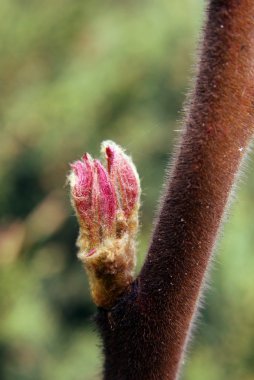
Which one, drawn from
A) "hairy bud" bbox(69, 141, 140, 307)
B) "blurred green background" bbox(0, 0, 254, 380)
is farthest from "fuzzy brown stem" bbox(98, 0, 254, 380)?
"blurred green background" bbox(0, 0, 254, 380)

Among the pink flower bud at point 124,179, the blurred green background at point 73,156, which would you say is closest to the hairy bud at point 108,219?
the pink flower bud at point 124,179

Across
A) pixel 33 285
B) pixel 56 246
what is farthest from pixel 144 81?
pixel 33 285

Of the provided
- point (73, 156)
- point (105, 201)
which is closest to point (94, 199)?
point (105, 201)

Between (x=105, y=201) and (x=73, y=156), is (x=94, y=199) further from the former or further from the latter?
(x=73, y=156)

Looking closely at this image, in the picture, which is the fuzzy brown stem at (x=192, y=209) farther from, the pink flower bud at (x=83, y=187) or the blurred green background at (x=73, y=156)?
the blurred green background at (x=73, y=156)

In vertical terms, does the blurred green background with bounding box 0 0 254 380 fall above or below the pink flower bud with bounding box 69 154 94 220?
below

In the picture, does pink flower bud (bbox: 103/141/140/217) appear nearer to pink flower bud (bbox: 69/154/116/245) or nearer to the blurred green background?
pink flower bud (bbox: 69/154/116/245)
